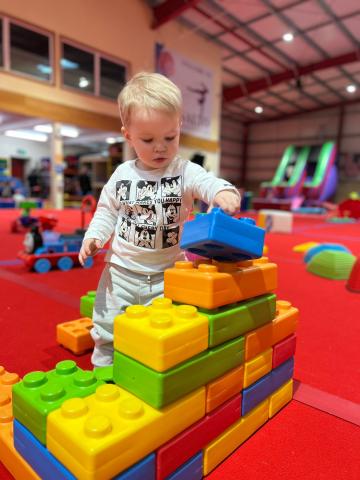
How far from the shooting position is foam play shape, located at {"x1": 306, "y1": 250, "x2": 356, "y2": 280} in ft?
8.25

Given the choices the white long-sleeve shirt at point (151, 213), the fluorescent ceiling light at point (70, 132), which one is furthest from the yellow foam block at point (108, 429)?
the fluorescent ceiling light at point (70, 132)

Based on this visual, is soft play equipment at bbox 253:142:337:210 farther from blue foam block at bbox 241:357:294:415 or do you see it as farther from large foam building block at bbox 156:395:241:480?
large foam building block at bbox 156:395:241:480

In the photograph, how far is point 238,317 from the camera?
813 millimetres

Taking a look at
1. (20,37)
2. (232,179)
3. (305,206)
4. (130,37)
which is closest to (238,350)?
(20,37)

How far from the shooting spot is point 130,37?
8.86 m

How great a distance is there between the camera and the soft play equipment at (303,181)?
38.8ft

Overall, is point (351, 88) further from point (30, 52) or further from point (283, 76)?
point (30, 52)

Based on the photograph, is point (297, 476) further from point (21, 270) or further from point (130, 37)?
point (130, 37)

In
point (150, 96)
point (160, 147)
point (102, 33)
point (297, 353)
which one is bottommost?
point (297, 353)

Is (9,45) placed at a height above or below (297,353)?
above

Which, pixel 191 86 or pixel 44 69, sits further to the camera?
pixel 191 86

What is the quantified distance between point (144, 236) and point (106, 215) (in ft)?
0.53

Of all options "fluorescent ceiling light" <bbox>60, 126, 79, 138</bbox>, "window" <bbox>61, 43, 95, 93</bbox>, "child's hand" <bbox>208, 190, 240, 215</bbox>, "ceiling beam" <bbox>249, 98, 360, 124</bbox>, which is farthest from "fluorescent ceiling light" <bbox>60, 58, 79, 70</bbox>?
"ceiling beam" <bbox>249, 98, 360, 124</bbox>

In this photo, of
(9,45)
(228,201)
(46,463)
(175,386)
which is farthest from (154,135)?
(9,45)
